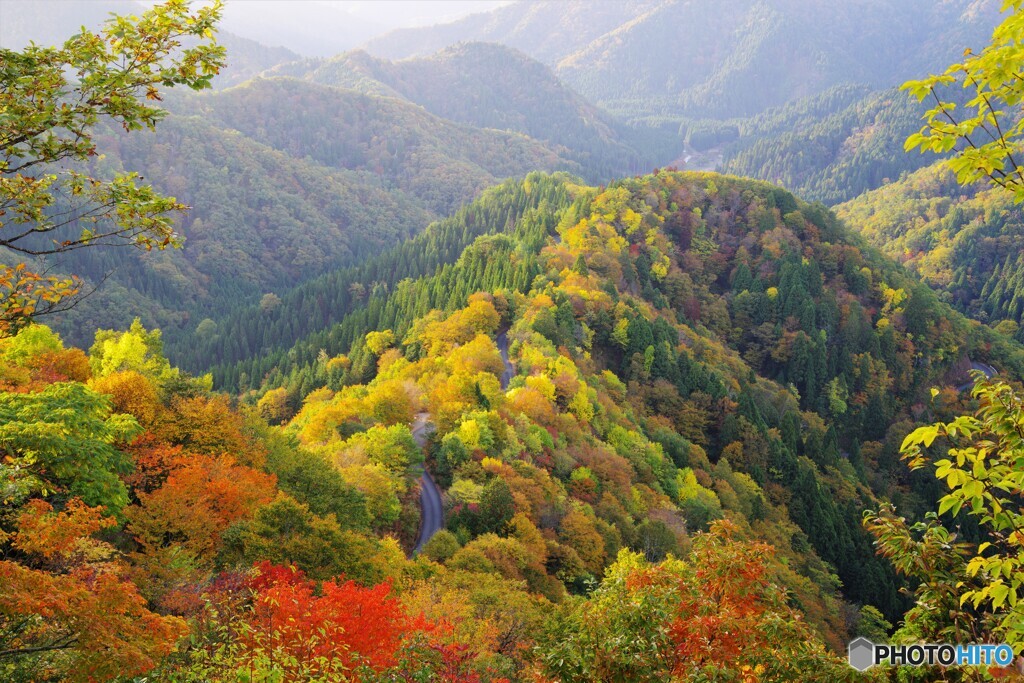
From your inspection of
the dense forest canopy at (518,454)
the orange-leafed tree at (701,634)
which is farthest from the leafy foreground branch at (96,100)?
the orange-leafed tree at (701,634)

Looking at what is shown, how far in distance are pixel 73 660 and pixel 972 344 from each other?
622 feet

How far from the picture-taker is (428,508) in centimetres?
5869

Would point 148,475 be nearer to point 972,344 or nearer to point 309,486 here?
point 309,486

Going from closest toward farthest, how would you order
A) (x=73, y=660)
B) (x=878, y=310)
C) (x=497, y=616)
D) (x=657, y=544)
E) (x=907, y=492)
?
1. (x=73, y=660)
2. (x=497, y=616)
3. (x=657, y=544)
4. (x=907, y=492)
5. (x=878, y=310)

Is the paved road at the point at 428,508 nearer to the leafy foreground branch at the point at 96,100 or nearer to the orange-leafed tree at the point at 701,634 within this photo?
the orange-leafed tree at the point at 701,634

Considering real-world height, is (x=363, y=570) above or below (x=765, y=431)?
above

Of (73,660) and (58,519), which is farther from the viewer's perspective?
(58,519)

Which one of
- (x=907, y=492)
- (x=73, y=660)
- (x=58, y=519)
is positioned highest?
(x=58, y=519)

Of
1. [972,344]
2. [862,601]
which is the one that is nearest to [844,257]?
[972,344]

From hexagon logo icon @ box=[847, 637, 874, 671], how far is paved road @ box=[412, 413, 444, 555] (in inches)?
1646

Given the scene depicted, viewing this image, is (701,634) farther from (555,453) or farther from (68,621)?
(555,453)

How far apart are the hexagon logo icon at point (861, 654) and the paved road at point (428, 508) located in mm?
41820

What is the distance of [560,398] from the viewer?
8081 cm

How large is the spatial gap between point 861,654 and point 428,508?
1938 inches
